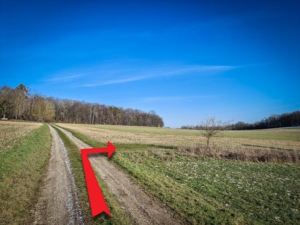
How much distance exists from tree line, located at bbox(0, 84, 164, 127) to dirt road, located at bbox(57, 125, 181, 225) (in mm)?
99792

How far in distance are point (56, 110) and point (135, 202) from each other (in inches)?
5659

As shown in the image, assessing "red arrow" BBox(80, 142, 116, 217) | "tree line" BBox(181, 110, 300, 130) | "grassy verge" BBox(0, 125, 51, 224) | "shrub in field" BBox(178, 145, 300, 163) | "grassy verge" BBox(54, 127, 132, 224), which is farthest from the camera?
"tree line" BBox(181, 110, 300, 130)

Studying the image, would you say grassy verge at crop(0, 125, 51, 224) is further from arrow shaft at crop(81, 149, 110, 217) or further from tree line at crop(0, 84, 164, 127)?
tree line at crop(0, 84, 164, 127)

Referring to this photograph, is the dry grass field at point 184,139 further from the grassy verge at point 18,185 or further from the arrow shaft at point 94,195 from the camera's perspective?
the arrow shaft at point 94,195

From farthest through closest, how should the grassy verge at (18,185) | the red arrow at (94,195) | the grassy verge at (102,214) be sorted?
the red arrow at (94,195) → the grassy verge at (18,185) → the grassy verge at (102,214)

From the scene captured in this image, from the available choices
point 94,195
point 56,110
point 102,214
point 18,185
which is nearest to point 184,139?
point 94,195

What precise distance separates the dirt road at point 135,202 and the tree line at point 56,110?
99.8 metres

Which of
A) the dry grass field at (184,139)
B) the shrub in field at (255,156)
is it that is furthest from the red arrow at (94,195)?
the dry grass field at (184,139)

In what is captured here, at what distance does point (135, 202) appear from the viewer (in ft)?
25.0

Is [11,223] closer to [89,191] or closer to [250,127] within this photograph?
[89,191]

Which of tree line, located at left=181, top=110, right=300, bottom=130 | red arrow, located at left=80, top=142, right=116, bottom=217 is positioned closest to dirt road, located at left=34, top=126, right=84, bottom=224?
red arrow, located at left=80, top=142, right=116, bottom=217

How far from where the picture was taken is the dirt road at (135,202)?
6339 mm

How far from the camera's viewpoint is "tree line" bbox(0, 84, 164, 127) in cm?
8850

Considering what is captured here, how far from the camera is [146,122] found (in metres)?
198
